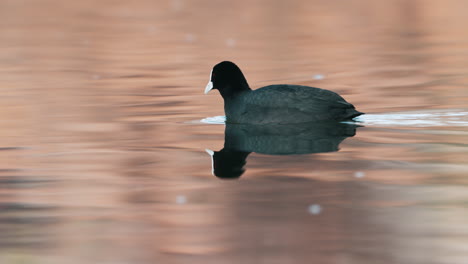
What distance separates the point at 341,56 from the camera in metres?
17.2

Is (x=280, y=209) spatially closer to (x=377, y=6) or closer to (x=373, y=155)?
(x=373, y=155)

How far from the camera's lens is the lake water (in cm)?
562

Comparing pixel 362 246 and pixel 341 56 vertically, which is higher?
pixel 341 56

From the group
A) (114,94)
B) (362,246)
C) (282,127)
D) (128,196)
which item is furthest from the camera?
(114,94)

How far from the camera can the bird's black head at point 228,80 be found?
10.7 metres

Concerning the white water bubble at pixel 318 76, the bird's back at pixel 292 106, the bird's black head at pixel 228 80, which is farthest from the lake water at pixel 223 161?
the bird's black head at pixel 228 80

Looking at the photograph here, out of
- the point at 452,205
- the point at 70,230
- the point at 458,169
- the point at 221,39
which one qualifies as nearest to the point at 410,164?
the point at 458,169

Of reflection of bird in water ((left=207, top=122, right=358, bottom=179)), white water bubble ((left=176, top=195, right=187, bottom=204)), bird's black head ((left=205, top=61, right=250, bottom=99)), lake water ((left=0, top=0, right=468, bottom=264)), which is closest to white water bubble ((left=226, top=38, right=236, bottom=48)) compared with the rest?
lake water ((left=0, top=0, right=468, bottom=264))

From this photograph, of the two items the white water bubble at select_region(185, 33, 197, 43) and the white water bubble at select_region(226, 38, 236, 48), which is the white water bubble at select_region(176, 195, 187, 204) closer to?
the white water bubble at select_region(226, 38, 236, 48)

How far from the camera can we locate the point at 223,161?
8.33m

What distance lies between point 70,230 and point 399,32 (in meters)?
16.3

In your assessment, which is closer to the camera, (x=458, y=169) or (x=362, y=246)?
(x=362, y=246)

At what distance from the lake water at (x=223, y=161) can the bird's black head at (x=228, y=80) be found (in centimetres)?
38

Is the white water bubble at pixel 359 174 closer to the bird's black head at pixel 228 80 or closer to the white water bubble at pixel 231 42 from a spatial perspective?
the bird's black head at pixel 228 80
